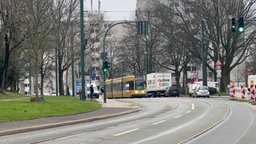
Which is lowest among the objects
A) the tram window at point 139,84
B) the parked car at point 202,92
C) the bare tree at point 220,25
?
the parked car at point 202,92

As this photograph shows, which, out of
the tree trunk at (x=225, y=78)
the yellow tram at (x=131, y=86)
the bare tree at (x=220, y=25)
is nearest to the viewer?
the bare tree at (x=220, y=25)

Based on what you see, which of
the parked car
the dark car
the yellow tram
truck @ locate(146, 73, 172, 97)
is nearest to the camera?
the parked car

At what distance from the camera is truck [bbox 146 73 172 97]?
7719 cm

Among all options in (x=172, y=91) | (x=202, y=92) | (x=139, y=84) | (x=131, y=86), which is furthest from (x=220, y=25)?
(x=131, y=86)

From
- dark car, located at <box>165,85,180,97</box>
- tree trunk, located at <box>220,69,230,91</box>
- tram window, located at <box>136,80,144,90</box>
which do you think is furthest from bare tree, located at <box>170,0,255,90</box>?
tram window, located at <box>136,80,144,90</box>

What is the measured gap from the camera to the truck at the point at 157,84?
77.2 meters

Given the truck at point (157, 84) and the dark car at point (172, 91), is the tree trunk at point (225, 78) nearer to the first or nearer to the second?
the dark car at point (172, 91)

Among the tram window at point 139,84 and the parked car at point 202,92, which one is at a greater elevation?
the tram window at point 139,84

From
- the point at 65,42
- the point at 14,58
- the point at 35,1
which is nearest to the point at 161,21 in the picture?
the point at 65,42

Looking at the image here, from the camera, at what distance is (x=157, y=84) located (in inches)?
3061

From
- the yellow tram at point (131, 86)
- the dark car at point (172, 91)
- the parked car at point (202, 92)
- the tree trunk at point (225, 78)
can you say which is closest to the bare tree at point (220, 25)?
the tree trunk at point (225, 78)

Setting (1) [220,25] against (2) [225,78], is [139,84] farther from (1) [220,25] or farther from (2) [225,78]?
(1) [220,25]

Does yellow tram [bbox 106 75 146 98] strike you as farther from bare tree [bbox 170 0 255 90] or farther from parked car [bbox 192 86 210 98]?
parked car [bbox 192 86 210 98]

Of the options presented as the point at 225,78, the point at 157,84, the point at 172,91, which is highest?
the point at 225,78
